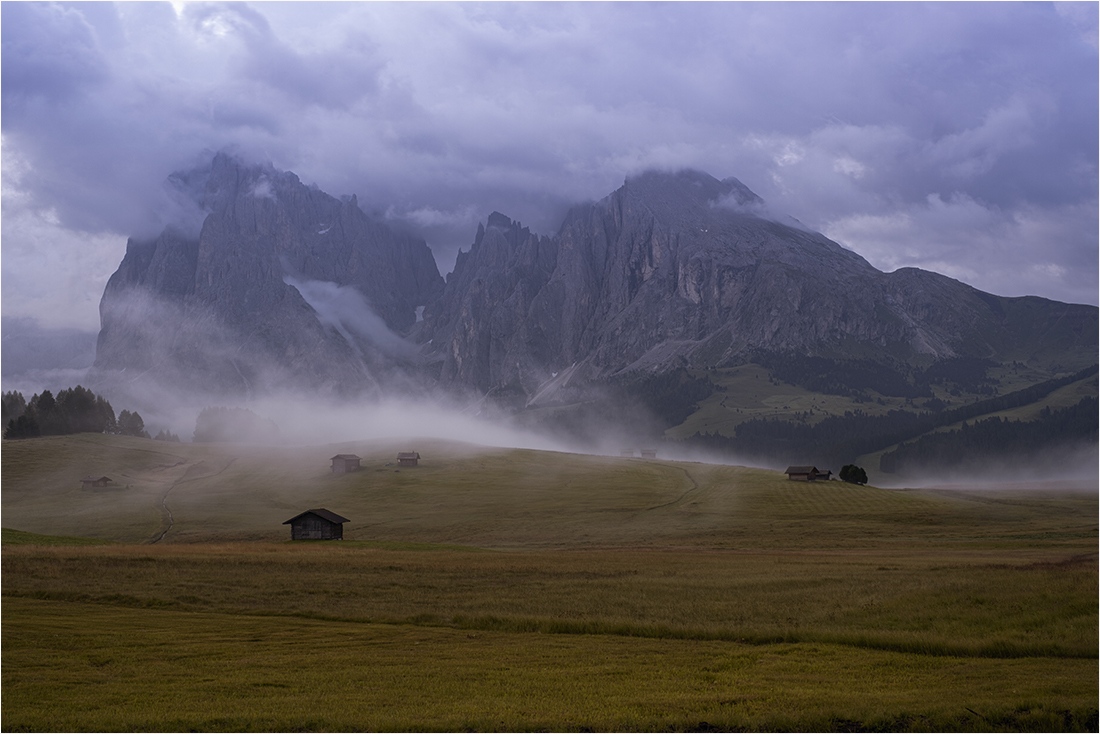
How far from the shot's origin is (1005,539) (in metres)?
88.4

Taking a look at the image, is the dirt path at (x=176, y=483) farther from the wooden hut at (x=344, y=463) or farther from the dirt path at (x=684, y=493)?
the dirt path at (x=684, y=493)

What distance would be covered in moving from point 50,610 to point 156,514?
97691mm

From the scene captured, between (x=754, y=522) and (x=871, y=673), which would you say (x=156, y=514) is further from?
(x=871, y=673)

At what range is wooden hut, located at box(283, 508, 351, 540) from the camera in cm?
9962

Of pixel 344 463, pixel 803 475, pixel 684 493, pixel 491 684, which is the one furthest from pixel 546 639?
pixel 344 463

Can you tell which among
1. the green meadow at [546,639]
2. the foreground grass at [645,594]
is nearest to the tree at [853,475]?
the green meadow at [546,639]

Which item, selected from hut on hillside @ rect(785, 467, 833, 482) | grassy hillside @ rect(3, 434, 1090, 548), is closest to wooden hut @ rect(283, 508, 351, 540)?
grassy hillside @ rect(3, 434, 1090, 548)

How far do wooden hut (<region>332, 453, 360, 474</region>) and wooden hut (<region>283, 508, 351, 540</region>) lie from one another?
69054mm

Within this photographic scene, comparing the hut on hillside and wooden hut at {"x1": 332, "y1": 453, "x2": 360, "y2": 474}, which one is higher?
wooden hut at {"x1": 332, "y1": 453, "x2": 360, "y2": 474}

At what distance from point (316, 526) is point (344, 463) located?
235ft

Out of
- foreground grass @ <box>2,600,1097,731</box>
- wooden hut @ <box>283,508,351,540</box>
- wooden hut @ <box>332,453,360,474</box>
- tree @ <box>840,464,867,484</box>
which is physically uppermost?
wooden hut @ <box>332,453,360,474</box>

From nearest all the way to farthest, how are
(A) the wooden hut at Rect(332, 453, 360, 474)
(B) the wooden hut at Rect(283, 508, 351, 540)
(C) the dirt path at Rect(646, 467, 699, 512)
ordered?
(B) the wooden hut at Rect(283, 508, 351, 540), (C) the dirt path at Rect(646, 467, 699, 512), (A) the wooden hut at Rect(332, 453, 360, 474)

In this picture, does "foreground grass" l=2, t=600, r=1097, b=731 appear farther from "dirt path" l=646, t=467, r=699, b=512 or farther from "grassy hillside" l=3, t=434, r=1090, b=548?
"dirt path" l=646, t=467, r=699, b=512

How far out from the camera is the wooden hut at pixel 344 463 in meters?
170
